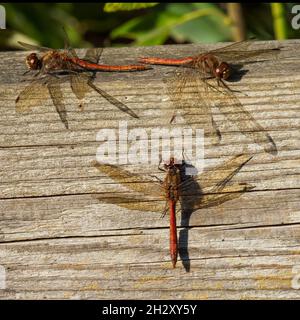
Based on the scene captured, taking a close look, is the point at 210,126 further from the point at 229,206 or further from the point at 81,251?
the point at 81,251

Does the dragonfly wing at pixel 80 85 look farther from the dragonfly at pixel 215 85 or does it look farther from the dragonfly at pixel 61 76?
the dragonfly at pixel 215 85

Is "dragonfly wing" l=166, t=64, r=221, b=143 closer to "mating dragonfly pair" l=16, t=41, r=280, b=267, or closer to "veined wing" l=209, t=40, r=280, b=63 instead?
"mating dragonfly pair" l=16, t=41, r=280, b=267

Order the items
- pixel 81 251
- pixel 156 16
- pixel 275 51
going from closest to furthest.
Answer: pixel 81 251, pixel 275 51, pixel 156 16

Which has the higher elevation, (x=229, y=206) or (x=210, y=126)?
(x=210, y=126)

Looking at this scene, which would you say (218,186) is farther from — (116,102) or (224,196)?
(116,102)

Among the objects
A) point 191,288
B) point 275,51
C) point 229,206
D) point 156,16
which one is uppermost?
point 156,16

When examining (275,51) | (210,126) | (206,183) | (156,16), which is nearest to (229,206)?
(206,183)

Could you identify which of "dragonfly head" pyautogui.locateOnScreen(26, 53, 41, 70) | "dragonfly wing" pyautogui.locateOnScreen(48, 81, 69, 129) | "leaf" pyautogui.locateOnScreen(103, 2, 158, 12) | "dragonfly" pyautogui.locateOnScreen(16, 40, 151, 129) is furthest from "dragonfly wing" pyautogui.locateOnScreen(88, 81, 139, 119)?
"leaf" pyautogui.locateOnScreen(103, 2, 158, 12)
